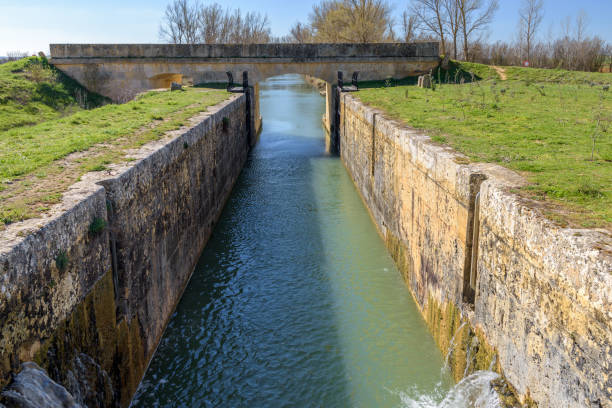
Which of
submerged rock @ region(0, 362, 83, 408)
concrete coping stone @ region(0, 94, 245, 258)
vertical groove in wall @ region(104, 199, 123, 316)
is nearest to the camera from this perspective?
submerged rock @ region(0, 362, 83, 408)

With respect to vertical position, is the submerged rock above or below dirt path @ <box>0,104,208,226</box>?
below

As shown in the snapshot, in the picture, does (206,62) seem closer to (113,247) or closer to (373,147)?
(373,147)

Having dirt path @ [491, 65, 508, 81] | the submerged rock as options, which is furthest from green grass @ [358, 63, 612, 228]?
dirt path @ [491, 65, 508, 81]

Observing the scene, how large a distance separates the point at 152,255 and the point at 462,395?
330 cm

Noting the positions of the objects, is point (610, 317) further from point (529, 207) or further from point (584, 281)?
point (529, 207)

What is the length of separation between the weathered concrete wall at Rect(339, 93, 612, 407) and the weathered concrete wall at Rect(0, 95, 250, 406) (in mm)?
3003

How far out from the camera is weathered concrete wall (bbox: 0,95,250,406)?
300 cm

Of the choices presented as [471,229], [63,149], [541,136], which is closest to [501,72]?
[541,136]

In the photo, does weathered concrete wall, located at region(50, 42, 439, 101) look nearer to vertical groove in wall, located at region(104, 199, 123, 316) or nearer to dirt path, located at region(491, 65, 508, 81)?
dirt path, located at region(491, 65, 508, 81)

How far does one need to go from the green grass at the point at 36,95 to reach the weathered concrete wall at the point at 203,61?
81 cm

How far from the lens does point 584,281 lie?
2.80 metres

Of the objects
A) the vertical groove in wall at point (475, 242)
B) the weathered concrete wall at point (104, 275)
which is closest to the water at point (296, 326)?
the weathered concrete wall at point (104, 275)

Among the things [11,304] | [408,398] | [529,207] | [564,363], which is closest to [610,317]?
[564,363]

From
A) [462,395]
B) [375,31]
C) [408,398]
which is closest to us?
[462,395]
